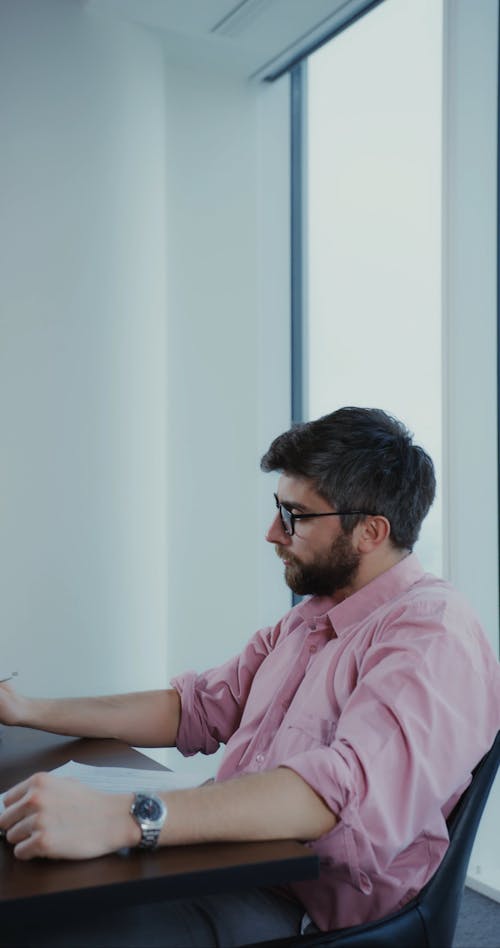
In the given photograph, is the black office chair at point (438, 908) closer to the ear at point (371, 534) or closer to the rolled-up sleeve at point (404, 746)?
the rolled-up sleeve at point (404, 746)

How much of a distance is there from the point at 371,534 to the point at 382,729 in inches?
18.8

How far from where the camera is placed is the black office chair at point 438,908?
52.2 inches

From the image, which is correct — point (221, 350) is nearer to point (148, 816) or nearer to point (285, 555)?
point (285, 555)

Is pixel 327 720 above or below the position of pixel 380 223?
below

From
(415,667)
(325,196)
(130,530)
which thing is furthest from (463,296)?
(415,667)

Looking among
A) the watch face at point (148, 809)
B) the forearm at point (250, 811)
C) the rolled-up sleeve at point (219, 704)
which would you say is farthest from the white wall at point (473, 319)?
the watch face at point (148, 809)

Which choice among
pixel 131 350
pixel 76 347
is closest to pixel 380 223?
pixel 131 350

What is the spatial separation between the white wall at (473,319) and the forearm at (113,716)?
3.83 ft

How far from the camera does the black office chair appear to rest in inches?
52.2

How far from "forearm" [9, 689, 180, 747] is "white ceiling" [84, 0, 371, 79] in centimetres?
233

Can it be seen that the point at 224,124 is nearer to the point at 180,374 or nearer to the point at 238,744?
the point at 180,374

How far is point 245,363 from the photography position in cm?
384

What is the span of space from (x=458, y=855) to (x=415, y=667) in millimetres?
278

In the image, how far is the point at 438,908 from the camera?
1.39 m
